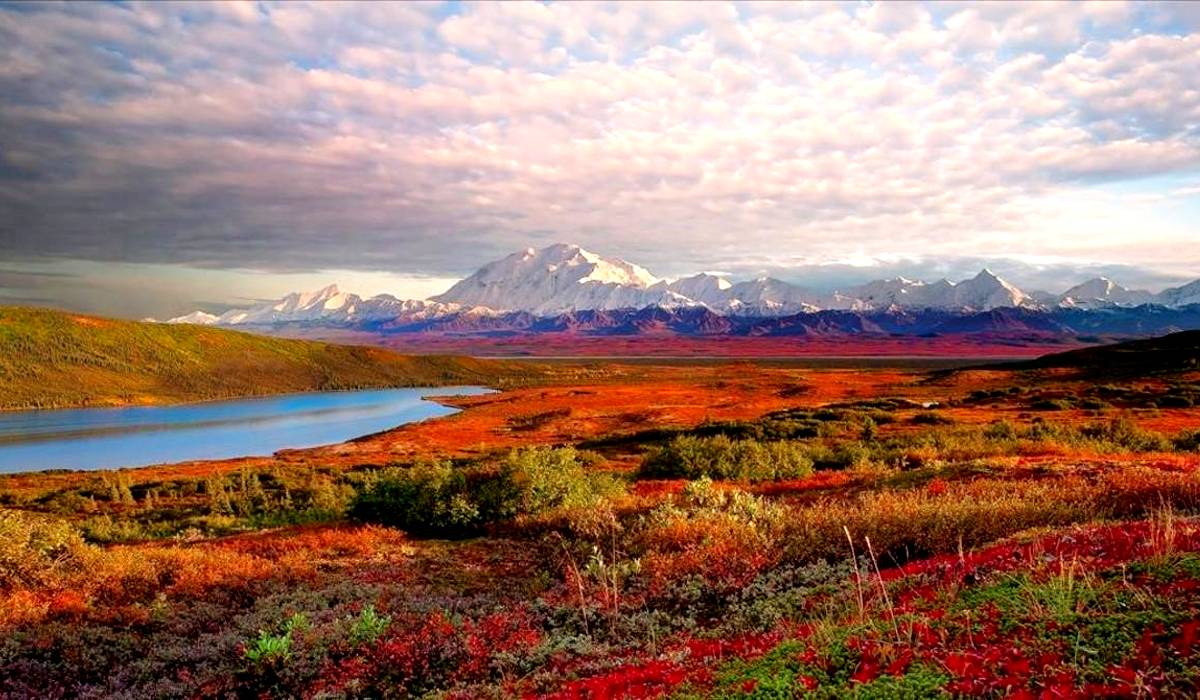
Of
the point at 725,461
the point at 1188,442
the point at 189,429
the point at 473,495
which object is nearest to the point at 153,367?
the point at 189,429

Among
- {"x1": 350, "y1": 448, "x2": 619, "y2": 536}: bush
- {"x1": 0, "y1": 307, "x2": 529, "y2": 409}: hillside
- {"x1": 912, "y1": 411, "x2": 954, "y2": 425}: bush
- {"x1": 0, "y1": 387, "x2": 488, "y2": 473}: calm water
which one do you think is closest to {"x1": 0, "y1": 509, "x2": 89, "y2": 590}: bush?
{"x1": 350, "y1": 448, "x2": 619, "y2": 536}: bush

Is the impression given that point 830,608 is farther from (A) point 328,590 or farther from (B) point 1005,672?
(A) point 328,590

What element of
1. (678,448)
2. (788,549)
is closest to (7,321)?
(678,448)

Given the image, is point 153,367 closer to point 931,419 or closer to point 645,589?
point 931,419

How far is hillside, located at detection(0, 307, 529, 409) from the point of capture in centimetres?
14388

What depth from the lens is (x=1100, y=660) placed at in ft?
16.5

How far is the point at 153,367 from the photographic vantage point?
540 ft

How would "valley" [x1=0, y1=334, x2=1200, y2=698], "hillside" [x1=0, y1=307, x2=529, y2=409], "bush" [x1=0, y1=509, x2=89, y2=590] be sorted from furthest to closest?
"hillside" [x1=0, y1=307, x2=529, y2=409], "bush" [x1=0, y1=509, x2=89, y2=590], "valley" [x1=0, y1=334, x2=1200, y2=698]

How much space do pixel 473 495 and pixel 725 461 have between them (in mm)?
12109

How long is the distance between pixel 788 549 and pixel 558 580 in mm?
4135

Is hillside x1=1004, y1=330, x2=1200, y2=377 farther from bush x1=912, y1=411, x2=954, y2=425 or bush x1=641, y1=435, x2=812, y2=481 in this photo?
bush x1=641, y1=435, x2=812, y2=481

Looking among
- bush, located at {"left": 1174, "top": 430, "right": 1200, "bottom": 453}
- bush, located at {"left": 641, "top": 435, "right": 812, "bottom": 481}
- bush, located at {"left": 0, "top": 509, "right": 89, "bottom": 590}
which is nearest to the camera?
bush, located at {"left": 0, "top": 509, "right": 89, "bottom": 590}

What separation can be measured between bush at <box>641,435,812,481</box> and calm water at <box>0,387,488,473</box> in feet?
212

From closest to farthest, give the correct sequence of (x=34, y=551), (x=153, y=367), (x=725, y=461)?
1. (x=34, y=551)
2. (x=725, y=461)
3. (x=153, y=367)
